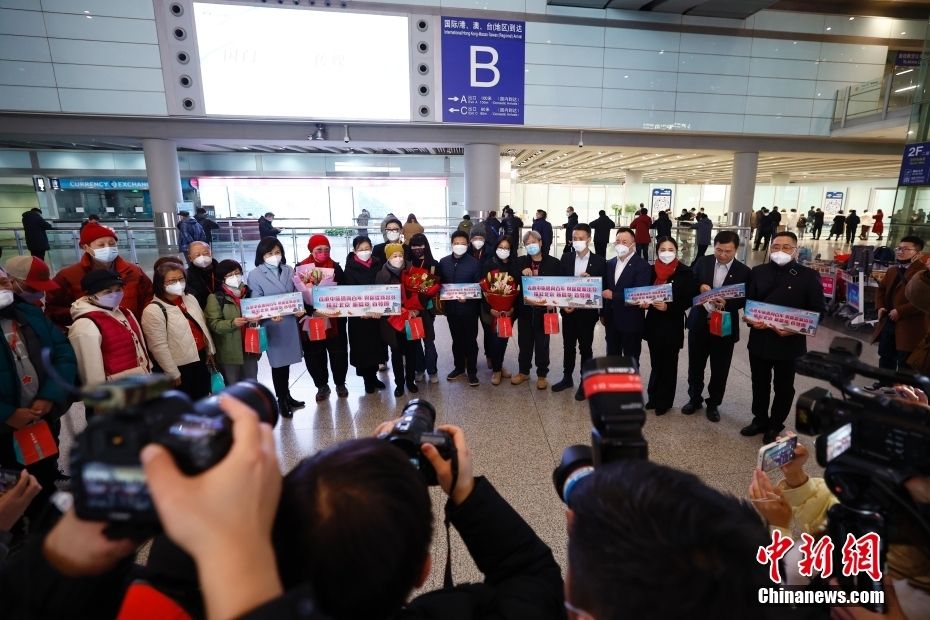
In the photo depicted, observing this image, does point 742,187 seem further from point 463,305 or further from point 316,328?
point 316,328

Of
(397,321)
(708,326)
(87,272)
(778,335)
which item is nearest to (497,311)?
(397,321)

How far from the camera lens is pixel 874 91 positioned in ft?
42.1

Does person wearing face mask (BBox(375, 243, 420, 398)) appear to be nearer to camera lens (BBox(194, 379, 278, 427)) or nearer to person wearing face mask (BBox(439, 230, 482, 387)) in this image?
person wearing face mask (BBox(439, 230, 482, 387))

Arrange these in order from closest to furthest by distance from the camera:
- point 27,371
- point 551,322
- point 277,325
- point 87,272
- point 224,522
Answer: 1. point 224,522
2. point 27,371
3. point 87,272
4. point 277,325
5. point 551,322

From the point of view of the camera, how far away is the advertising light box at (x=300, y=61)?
1046 centimetres

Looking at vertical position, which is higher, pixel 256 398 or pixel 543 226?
pixel 543 226

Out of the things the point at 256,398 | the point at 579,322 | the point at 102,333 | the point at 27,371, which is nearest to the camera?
the point at 256,398

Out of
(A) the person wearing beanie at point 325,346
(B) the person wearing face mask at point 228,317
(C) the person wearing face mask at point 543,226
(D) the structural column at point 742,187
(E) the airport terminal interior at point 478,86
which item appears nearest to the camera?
(B) the person wearing face mask at point 228,317

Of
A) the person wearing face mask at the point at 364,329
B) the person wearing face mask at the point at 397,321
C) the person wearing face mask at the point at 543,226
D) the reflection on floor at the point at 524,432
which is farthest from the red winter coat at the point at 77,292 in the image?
the person wearing face mask at the point at 543,226

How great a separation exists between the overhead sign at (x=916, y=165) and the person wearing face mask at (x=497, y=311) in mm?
9284

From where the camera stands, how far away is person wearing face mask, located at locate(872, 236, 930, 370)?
4047 mm

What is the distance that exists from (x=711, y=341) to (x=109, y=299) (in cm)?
462

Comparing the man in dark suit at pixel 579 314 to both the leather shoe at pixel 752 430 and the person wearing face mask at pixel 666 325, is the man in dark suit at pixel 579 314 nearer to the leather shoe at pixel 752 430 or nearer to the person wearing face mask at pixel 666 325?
the person wearing face mask at pixel 666 325

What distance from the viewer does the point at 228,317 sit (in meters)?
3.77
